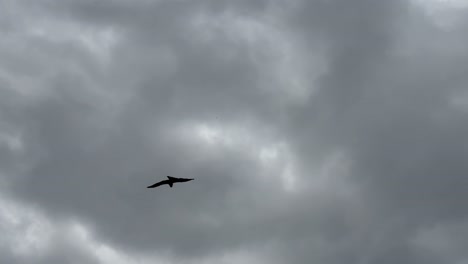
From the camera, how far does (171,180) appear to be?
157 metres

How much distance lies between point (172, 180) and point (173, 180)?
0.35 m

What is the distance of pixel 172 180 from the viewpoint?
157 metres

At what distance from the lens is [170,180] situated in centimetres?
15662

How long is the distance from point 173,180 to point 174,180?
29.1 inches

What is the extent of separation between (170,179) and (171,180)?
1.90ft

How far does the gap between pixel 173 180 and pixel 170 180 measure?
93 centimetres

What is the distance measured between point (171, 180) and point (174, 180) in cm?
128

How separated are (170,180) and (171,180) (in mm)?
378

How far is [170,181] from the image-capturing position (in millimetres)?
157125

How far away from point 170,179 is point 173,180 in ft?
3.29

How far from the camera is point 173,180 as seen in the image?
156750mm

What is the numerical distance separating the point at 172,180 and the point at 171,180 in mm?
314

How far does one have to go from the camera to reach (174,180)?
15612 centimetres
